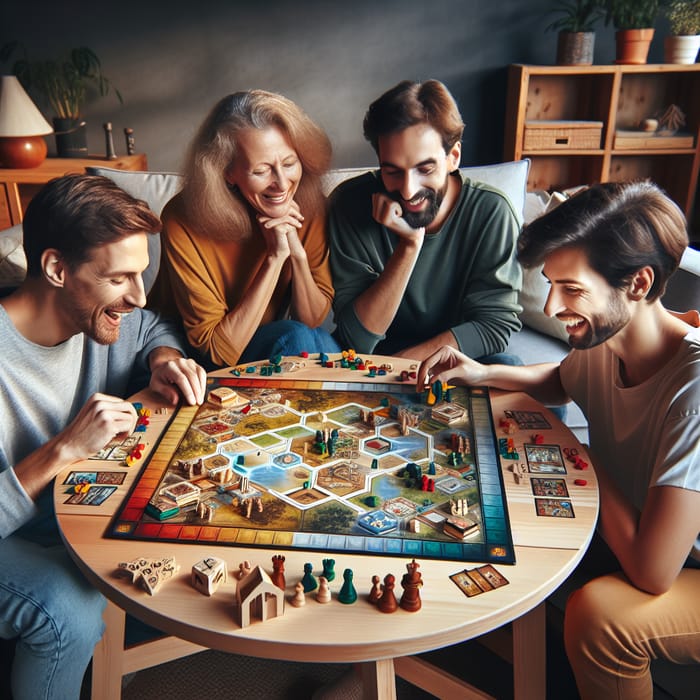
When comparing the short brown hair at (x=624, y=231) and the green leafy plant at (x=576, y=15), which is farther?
the green leafy plant at (x=576, y=15)

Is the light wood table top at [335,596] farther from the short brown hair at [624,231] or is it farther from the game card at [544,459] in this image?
the short brown hair at [624,231]

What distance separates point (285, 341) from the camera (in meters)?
1.88

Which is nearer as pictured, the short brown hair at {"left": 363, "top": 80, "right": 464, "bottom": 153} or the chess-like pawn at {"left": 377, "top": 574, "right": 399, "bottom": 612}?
the chess-like pawn at {"left": 377, "top": 574, "right": 399, "bottom": 612}

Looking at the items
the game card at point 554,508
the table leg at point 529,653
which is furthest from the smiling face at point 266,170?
the table leg at point 529,653

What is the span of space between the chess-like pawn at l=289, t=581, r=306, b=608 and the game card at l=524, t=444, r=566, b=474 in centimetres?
51

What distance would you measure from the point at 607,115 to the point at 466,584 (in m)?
3.30

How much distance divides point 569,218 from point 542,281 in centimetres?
117

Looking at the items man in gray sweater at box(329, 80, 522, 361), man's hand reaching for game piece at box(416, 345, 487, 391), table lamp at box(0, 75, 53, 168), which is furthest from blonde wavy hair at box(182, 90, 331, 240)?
table lamp at box(0, 75, 53, 168)

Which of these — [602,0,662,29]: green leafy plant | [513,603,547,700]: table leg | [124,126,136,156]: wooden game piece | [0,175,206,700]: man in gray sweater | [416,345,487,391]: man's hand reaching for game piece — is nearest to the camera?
[0,175,206,700]: man in gray sweater

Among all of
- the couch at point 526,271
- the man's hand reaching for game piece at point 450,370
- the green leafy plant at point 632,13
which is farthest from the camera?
the green leafy plant at point 632,13

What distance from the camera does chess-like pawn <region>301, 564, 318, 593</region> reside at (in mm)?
1018

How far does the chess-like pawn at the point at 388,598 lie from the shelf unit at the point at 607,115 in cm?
317

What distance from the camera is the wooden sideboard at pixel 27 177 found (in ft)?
11.0

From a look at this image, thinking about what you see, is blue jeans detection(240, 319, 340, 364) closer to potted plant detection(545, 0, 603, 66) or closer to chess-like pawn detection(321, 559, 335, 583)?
chess-like pawn detection(321, 559, 335, 583)
